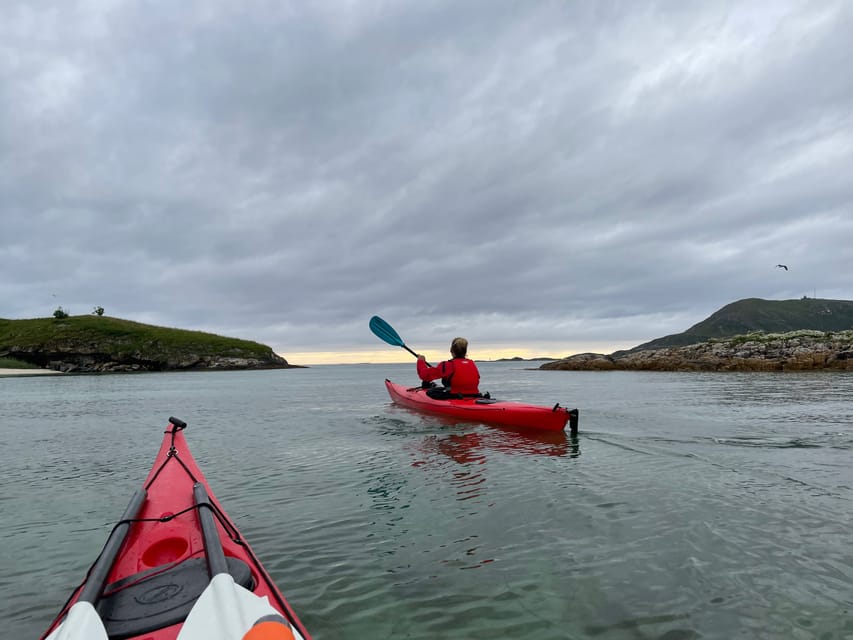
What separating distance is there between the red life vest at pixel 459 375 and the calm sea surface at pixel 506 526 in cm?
177

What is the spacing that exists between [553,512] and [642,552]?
1356 millimetres

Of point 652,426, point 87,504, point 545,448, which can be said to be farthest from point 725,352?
point 87,504

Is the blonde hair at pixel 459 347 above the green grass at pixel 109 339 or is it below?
below

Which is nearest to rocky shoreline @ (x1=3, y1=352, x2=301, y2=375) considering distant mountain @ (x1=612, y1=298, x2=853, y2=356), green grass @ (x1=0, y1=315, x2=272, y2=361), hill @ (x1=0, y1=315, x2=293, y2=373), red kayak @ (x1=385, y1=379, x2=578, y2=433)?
hill @ (x1=0, y1=315, x2=293, y2=373)

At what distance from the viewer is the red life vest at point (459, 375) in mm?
13117

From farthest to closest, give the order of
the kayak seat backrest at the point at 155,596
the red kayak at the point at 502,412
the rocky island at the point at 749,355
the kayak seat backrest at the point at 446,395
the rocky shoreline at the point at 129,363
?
the rocky shoreline at the point at 129,363 < the rocky island at the point at 749,355 < the kayak seat backrest at the point at 446,395 < the red kayak at the point at 502,412 < the kayak seat backrest at the point at 155,596

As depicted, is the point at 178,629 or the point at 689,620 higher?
the point at 178,629

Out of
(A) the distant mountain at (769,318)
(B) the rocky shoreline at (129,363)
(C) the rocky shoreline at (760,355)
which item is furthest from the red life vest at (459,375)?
(A) the distant mountain at (769,318)

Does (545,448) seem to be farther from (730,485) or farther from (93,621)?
(93,621)

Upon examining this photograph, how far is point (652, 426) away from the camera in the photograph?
12703 millimetres

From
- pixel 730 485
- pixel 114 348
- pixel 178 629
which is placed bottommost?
pixel 730 485

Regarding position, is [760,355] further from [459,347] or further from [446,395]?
[459,347]

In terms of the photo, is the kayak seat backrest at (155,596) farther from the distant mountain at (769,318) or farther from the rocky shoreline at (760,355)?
the distant mountain at (769,318)

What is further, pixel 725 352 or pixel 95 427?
pixel 725 352
